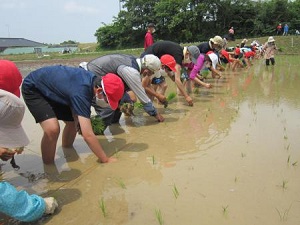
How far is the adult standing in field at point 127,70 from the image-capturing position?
4207 mm

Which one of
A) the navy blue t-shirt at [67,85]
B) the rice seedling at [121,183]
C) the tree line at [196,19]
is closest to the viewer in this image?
the rice seedling at [121,183]

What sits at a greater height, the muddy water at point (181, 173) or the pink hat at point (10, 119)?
the pink hat at point (10, 119)

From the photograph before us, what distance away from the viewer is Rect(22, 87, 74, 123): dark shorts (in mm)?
3221

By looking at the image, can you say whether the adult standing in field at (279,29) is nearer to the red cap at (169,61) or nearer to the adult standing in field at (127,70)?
the red cap at (169,61)

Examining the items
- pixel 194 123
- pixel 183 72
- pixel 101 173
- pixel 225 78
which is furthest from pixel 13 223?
pixel 225 78

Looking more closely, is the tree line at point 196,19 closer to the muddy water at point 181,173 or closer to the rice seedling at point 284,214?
the muddy water at point 181,173

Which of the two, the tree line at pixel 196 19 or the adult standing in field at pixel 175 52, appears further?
the tree line at pixel 196 19

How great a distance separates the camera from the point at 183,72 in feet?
23.5

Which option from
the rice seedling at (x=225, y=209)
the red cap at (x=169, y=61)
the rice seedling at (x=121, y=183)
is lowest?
the rice seedling at (x=225, y=209)

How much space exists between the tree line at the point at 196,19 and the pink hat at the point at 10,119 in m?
33.7

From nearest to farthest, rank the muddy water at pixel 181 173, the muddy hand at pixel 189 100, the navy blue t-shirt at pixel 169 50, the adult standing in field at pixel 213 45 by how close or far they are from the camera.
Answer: the muddy water at pixel 181 173, the navy blue t-shirt at pixel 169 50, the muddy hand at pixel 189 100, the adult standing in field at pixel 213 45

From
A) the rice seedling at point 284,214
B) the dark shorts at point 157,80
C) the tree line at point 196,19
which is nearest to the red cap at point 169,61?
the dark shorts at point 157,80

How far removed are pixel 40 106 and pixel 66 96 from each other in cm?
32

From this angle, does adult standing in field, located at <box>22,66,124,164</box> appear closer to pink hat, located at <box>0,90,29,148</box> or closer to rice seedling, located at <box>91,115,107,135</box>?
pink hat, located at <box>0,90,29,148</box>
